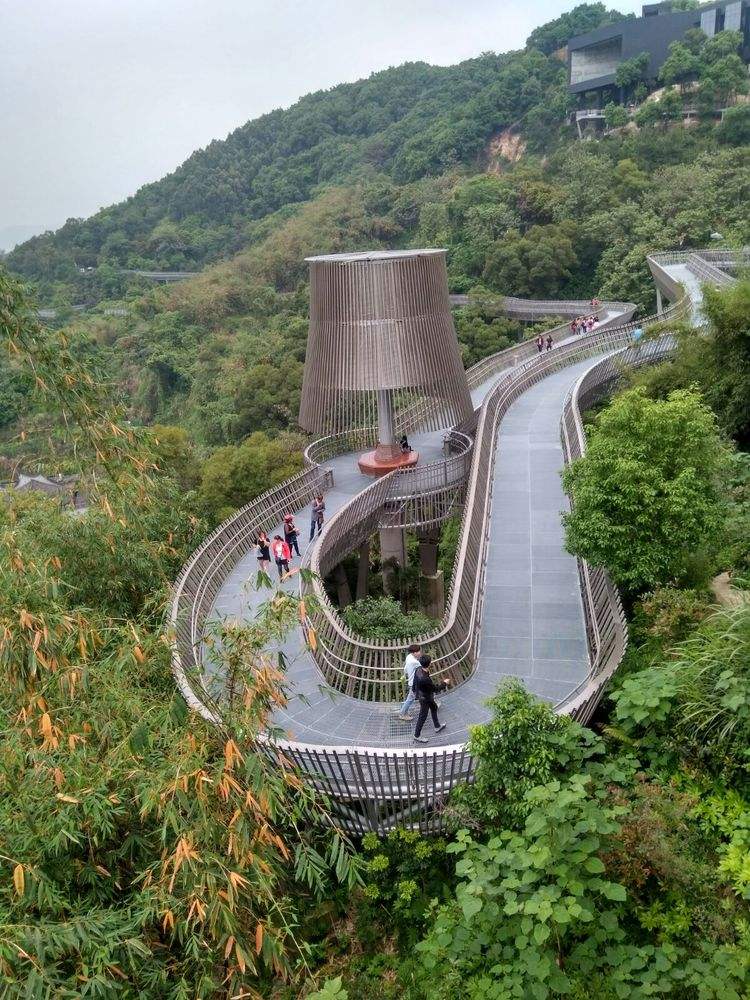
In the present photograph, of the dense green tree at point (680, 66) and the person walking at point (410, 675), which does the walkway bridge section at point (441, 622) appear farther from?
the dense green tree at point (680, 66)

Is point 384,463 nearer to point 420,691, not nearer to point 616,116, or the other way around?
point 420,691

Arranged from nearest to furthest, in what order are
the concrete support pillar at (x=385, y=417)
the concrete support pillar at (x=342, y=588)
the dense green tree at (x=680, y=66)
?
the concrete support pillar at (x=385, y=417), the concrete support pillar at (x=342, y=588), the dense green tree at (x=680, y=66)

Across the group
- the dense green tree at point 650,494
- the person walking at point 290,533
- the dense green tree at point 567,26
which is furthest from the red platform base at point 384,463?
the dense green tree at point 567,26

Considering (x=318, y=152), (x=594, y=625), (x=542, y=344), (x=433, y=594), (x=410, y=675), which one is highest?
(x=318, y=152)

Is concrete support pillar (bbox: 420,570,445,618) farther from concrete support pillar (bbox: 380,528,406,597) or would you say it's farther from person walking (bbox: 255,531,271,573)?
person walking (bbox: 255,531,271,573)

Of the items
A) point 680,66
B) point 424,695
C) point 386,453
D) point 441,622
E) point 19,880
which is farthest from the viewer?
point 680,66

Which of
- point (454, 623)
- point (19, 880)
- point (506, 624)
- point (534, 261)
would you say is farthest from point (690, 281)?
point (19, 880)

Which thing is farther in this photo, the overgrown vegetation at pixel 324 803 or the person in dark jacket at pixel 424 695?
the person in dark jacket at pixel 424 695
